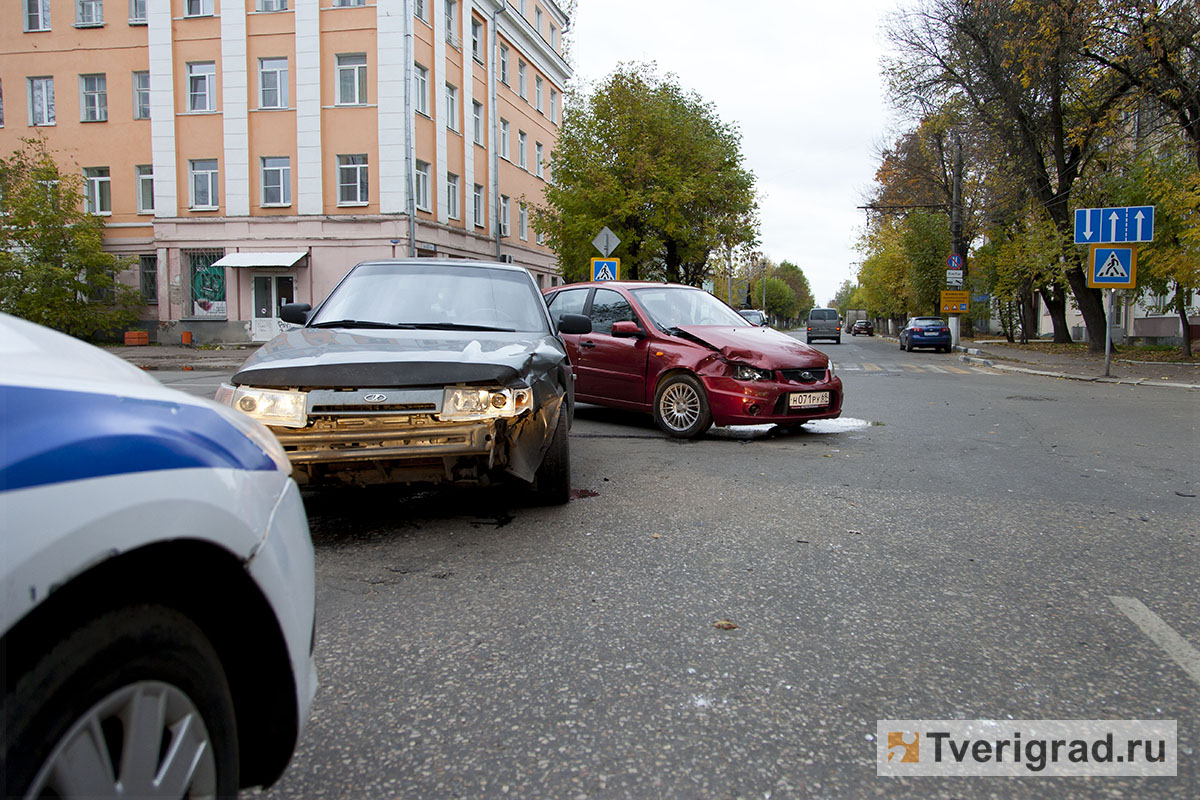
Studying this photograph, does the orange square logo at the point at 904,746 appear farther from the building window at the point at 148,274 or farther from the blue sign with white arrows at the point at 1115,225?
the building window at the point at 148,274

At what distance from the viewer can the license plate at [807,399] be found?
26.6ft

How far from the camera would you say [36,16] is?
29.1 metres

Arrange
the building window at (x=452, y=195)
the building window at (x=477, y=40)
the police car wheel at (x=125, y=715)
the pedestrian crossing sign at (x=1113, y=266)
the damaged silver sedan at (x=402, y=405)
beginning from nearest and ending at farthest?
the police car wheel at (x=125, y=715) < the damaged silver sedan at (x=402, y=405) < the pedestrian crossing sign at (x=1113, y=266) < the building window at (x=452, y=195) < the building window at (x=477, y=40)

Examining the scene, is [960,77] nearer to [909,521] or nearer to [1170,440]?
[1170,440]

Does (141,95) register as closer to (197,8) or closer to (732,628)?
(197,8)

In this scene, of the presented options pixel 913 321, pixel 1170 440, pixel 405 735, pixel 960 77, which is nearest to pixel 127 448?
pixel 405 735

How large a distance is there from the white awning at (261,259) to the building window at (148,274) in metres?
3.88

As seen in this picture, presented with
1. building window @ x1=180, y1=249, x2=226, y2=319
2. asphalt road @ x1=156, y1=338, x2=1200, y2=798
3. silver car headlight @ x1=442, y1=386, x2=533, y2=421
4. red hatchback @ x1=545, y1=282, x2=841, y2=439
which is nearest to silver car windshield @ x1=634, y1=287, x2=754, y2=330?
red hatchback @ x1=545, y1=282, x2=841, y2=439

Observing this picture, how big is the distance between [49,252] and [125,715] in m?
30.3

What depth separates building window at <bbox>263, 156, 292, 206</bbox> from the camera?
2784 cm

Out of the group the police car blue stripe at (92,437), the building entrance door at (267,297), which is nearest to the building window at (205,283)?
the building entrance door at (267,297)

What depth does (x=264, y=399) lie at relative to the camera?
412 cm

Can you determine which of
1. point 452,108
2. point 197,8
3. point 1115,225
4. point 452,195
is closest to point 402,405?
point 1115,225

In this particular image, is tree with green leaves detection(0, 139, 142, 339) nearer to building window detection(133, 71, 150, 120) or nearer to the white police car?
building window detection(133, 71, 150, 120)
